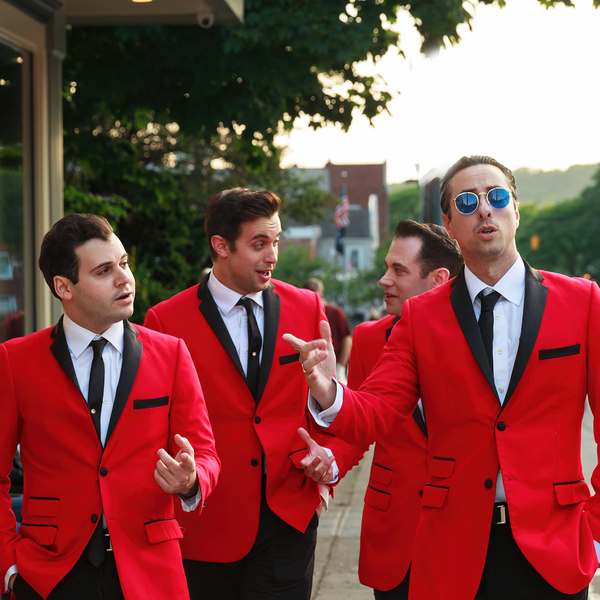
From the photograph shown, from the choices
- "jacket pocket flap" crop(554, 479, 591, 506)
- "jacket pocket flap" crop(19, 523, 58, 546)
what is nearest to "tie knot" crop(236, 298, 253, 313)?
"jacket pocket flap" crop(19, 523, 58, 546)

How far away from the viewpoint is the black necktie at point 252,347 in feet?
12.0

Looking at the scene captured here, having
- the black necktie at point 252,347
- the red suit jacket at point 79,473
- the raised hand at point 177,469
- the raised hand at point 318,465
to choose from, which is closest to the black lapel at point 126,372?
the red suit jacket at point 79,473

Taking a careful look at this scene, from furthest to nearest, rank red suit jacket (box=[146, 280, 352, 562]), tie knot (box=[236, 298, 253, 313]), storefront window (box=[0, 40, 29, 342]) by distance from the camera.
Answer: storefront window (box=[0, 40, 29, 342]) < tie knot (box=[236, 298, 253, 313]) < red suit jacket (box=[146, 280, 352, 562])

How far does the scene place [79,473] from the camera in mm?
2836

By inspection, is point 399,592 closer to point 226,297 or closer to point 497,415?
point 497,415

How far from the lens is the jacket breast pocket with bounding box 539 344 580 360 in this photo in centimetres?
262

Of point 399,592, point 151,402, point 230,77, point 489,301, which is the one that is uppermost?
point 230,77

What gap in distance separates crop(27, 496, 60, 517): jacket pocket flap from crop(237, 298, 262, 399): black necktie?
3.58 ft

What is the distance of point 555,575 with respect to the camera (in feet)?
8.33

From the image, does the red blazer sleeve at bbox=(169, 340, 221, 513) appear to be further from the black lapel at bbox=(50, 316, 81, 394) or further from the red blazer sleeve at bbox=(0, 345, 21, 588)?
the red blazer sleeve at bbox=(0, 345, 21, 588)

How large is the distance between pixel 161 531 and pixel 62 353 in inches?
28.7

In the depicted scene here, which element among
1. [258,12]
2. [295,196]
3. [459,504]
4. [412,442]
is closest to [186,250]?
[295,196]

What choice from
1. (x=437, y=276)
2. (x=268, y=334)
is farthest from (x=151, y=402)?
(x=437, y=276)

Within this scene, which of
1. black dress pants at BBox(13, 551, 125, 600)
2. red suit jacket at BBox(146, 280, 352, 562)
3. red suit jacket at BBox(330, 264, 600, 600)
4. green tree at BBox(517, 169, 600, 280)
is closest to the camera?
red suit jacket at BBox(330, 264, 600, 600)
